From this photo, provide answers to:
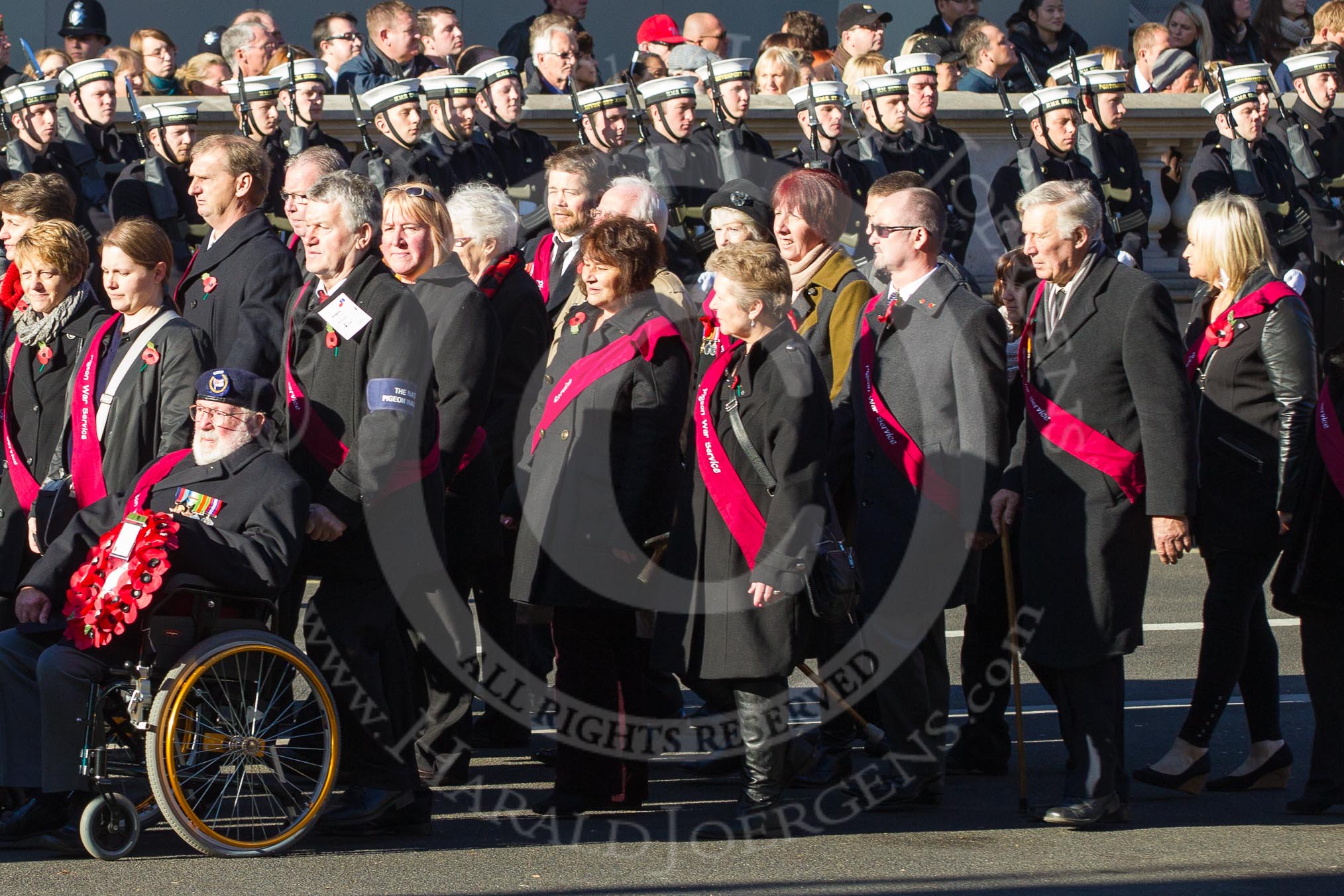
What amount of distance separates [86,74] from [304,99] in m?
1.16

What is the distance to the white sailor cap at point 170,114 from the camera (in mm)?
11031

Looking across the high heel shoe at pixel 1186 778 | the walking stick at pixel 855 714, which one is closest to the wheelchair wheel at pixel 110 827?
the walking stick at pixel 855 714

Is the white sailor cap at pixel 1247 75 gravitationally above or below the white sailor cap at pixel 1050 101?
above

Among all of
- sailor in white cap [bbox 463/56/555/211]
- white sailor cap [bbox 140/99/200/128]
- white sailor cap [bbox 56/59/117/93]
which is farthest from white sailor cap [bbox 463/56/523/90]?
white sailor cap [bbox 56/59/117/93]

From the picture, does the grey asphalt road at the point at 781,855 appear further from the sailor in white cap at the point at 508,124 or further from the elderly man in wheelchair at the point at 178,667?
the sailor in white cap at the point at 508,124

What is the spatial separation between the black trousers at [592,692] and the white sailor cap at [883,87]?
22.3 ft

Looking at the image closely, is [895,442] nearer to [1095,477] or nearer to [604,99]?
[1095,477]

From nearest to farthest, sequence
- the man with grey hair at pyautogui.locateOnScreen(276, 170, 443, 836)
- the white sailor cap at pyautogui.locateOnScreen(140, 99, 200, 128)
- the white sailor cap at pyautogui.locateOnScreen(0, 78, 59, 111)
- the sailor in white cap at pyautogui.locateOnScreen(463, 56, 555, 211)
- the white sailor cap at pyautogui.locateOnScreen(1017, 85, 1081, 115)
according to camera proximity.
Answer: the man with grey hair at pyautogui.locateOnScreen(276, 170, 443, 836) < the white sailor cap at pyautogui.locateOnScreen(0, 78, 59, 111) < the white sailor cap at pyautogui.locateOnScreen(140, 99, 200, 128) < the sailor in white cap at pyautogui.locateOnScreen(463, 56, 555, 211) < the white sailor cap at pyautogui.locateOnScreen(1017, 85, 1081, 115)

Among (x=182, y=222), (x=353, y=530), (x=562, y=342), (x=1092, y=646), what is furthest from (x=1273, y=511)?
(x=182, y=222)

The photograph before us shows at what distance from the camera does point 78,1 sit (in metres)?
14.3

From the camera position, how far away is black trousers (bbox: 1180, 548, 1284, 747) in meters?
6.62

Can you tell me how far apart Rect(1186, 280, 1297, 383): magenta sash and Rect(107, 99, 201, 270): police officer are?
5.35 metres

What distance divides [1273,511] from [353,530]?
2781 millimetres

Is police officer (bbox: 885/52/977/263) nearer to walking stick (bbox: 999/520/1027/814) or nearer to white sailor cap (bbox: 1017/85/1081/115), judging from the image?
white sailor cap (bbox: 1017/85/1081/115)
